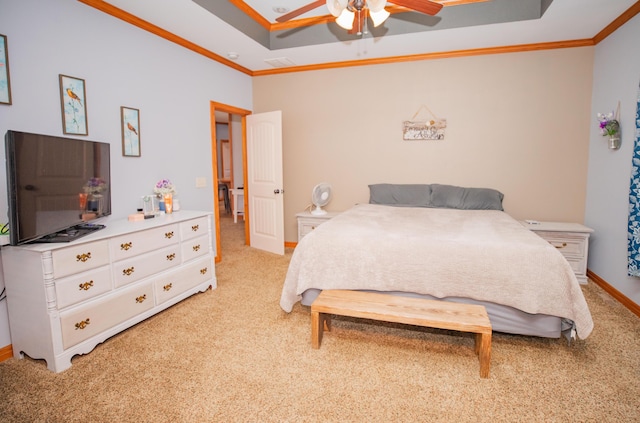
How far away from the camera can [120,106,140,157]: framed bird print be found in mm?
3053

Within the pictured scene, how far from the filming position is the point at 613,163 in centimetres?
333

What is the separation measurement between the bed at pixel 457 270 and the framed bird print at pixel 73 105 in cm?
202

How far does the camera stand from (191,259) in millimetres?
3160

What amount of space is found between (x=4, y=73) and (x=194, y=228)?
5.58 feet

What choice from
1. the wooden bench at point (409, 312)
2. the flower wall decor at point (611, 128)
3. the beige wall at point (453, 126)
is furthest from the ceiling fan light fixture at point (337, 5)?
the flower wall decor at point (611, 128)

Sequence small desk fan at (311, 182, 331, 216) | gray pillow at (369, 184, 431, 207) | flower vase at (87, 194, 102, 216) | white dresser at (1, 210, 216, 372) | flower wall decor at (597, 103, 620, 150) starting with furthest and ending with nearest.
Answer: small desk fan at (311, 182, 331, 216) < gray pillow at (369, 184, 431, 207) < flower wall decor at (597, 103, 620, 150) < flower vase at (87, 194, 102, 216) < white dresser at (1, 210, 216, 372)

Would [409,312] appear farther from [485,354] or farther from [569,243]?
[569,243]

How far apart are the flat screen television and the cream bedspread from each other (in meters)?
1.61

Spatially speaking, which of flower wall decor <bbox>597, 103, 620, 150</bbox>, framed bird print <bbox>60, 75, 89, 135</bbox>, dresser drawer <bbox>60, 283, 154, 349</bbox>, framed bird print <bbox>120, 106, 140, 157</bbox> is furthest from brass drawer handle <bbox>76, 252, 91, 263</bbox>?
flower wall decor <bbox>597, 103, 620, 150</bbox>

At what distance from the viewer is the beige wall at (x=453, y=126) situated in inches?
155

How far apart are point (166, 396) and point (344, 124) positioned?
154 inches

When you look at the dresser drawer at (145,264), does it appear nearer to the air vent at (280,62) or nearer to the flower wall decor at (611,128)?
the air vent at (280,62)

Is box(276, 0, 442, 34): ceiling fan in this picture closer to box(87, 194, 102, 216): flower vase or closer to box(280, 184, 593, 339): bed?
box(280, 184, 593, 339): bed

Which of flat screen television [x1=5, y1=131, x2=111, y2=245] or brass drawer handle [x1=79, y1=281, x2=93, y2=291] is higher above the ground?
flat screen television [x1=5, y1=131, x2=111, y2=245]
